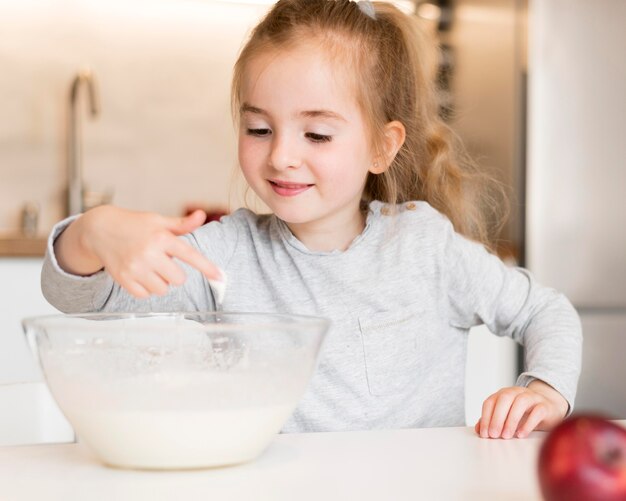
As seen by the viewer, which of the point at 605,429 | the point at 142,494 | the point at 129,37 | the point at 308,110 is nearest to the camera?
the point at 605,429

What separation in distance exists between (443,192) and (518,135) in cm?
128

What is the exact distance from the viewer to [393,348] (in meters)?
1.23

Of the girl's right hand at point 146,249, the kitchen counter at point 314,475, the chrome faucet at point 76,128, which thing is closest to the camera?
the kitchen counter at point 314,475

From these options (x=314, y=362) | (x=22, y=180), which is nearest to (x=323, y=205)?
(x=314, y=362)

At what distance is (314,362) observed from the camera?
0.72 metres

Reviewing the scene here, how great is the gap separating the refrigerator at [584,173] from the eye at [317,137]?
1.52m

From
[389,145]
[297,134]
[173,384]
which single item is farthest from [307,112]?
[173,384]

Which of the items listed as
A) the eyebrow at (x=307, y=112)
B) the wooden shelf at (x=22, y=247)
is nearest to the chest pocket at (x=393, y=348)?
the eyebrow at (x=307, y=112)

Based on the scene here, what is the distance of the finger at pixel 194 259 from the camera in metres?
0.71

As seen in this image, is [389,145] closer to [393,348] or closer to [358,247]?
[358,247]

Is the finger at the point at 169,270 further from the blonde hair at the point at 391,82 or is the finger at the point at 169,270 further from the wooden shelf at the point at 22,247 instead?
the wooden shelf at the point at 22,247

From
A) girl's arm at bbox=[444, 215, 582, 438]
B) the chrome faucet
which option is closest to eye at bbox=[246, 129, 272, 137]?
girl's arm at bbox=[444, 215, 582, 438]

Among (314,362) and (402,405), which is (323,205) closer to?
(402,405)

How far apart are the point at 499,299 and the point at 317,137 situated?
0.33m
